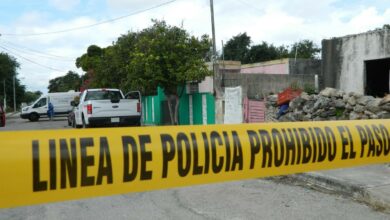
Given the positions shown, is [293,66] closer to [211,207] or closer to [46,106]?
[211,207]

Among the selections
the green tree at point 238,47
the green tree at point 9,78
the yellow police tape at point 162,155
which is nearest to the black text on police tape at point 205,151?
the yellow police tape at point 162,155

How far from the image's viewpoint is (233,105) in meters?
16.8

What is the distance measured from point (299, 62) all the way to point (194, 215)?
70.0 feet

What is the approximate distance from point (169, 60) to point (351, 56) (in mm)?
7214

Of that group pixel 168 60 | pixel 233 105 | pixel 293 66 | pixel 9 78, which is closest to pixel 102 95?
pixel 168 60

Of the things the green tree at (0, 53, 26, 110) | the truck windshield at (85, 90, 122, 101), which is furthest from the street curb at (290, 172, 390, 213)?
the green tree at (0, 53, 26, 110)

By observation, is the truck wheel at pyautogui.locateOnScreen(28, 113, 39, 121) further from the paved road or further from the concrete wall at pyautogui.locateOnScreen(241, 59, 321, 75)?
the paved road

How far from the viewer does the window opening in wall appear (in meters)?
17.2

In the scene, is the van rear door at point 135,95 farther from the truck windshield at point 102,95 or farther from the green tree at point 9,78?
the green tree at point 9,78

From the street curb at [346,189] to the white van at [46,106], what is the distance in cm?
3013

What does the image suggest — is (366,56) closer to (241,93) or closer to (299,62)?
(241,93)

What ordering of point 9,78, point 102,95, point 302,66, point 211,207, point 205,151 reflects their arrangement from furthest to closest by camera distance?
point 9,78
point 302,66
point 102,95
point 211,207
point 205,151

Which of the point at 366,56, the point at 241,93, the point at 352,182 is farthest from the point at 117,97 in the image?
the point at 352,182

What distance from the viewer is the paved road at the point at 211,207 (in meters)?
5.35
